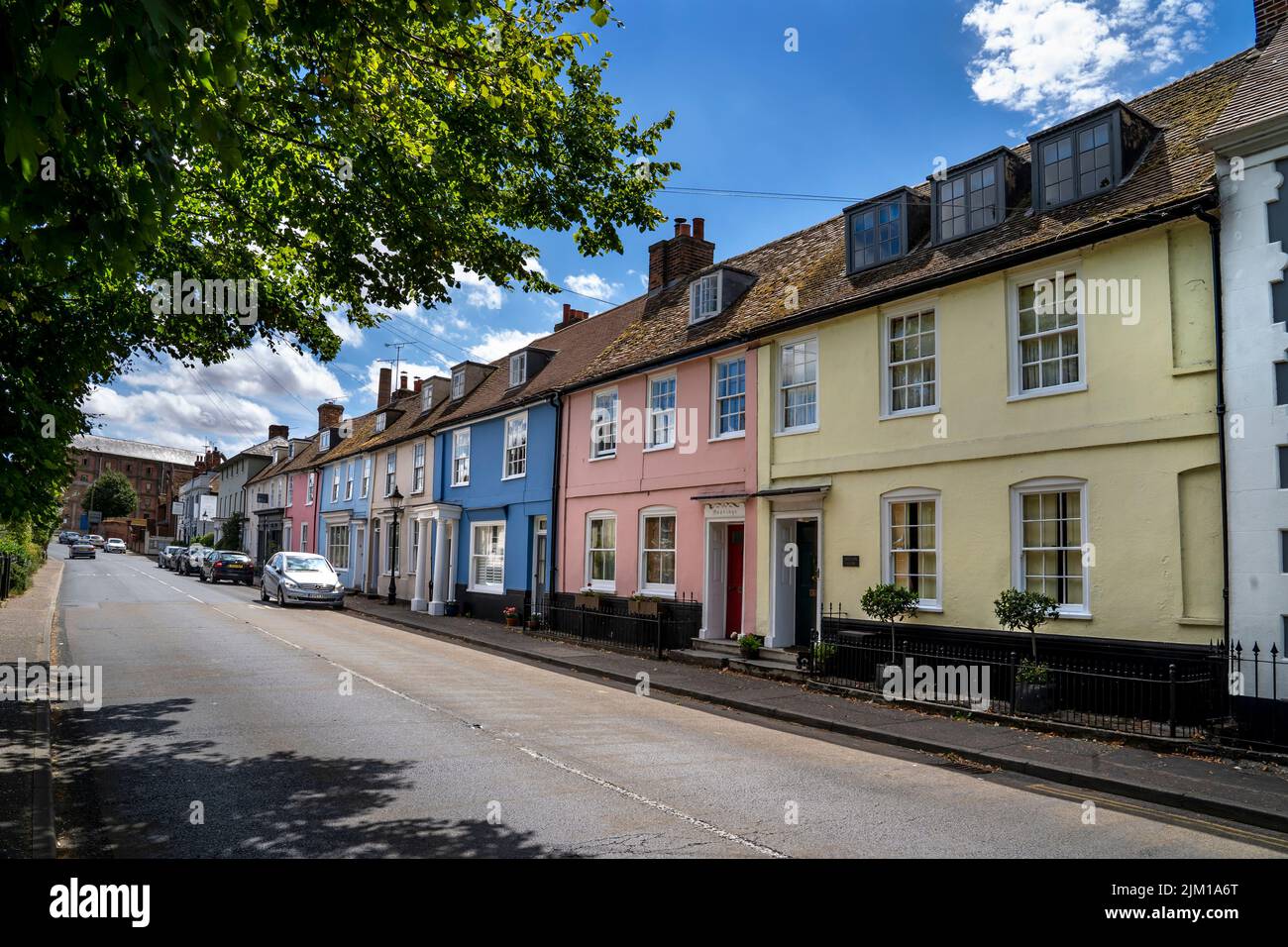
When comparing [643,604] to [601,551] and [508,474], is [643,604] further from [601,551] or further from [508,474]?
[508,474]

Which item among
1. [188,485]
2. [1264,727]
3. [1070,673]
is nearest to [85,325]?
[1070,673]

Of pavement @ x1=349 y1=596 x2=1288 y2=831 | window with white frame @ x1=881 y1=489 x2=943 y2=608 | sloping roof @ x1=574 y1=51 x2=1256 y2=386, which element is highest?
sloping roof @ x1=574 y1=51 x2=1256 y2=386

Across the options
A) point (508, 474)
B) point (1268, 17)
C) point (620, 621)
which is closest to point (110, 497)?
point (508, 474)

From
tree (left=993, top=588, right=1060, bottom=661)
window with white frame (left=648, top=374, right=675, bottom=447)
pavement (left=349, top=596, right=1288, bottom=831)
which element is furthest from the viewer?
window with white frame (left=648, top=374, right=675, bottom=447)

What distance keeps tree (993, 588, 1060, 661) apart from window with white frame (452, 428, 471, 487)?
66.2 feet

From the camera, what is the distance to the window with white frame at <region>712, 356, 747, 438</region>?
58.8ft

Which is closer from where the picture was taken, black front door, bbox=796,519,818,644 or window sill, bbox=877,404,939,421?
window sill, bbox=877,404,939,421

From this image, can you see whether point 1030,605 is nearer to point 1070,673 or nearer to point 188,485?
point 1070,673

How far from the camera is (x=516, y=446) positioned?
26.0m

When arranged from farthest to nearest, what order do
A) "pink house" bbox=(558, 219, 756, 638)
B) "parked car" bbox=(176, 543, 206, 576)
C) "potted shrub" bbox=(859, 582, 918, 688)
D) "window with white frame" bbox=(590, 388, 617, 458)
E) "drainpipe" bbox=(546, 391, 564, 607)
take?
"parked car" bbox=(176, 543, 206, 576) → "drainpipe" bbox=(546, 391, 564, 607) → "window with white frame" bbox=(590, 388, 617, 458) → "pink house" bbox=(558, 219, 756, 638) → "potted shrub" bbox=(859, 582, 918, 688)

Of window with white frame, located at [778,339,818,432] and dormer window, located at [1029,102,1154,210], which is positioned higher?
dormer window, located at [1029,102,1154,210]

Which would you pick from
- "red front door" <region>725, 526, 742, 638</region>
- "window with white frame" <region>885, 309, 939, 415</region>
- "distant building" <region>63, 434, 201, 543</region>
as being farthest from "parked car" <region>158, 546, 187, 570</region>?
"distant building" <region>63, 434, 201, 543</region>

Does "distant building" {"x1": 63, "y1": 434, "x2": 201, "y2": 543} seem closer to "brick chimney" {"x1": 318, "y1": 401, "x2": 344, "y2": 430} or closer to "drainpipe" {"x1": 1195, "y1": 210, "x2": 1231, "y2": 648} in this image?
"brick chimney" {"x1": 318, "y1": 401, "x2": 344, "y2": 430}

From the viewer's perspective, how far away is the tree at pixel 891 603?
1324 centimetres
